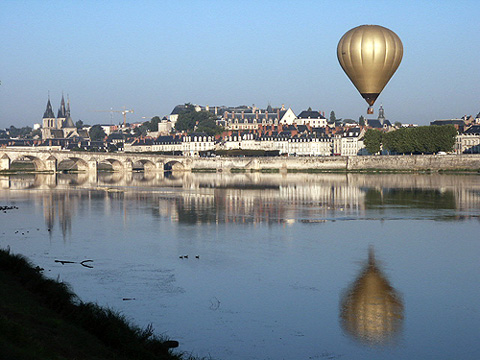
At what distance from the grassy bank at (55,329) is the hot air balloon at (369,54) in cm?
1895

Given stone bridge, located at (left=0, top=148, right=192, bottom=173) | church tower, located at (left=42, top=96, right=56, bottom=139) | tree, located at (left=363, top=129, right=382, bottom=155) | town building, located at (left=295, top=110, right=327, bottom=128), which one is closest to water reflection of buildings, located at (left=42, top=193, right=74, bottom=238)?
stone bridge, located at (left=0, top=148, right=192, bottom=173)

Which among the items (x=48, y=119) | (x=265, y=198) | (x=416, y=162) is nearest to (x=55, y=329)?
(x=265, y=198)

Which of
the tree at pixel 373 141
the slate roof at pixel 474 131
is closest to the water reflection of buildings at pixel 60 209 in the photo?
the tree at pixel 373 141

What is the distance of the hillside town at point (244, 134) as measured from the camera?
246 feet

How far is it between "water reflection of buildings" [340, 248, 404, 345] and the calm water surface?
0.03 metres

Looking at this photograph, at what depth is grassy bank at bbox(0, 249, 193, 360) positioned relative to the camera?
231 inches

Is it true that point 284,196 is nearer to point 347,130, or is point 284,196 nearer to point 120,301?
point 120,301

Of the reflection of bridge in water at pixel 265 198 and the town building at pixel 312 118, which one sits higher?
the town building at pixel 312 118

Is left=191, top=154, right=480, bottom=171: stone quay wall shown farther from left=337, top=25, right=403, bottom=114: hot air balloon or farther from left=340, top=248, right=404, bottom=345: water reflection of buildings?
left=340, top=248, right=404, bottom=345: water reflection of buildings

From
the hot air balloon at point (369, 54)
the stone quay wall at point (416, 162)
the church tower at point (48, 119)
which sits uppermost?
the church tower at point (48, 119)

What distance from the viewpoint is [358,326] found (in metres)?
10.4

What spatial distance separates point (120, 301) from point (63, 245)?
639 cm

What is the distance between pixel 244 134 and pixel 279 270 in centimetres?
6534

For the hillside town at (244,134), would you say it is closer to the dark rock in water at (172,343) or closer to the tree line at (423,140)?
the tree line at (423,140)
